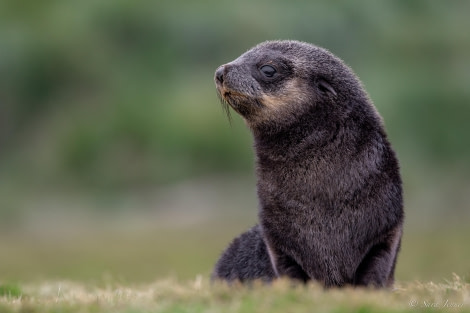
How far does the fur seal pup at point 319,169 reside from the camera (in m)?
9.88

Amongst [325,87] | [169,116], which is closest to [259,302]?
[325,87]

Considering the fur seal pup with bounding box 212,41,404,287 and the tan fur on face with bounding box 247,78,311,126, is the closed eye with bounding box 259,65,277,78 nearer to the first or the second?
the fur seal pup with bounding box 212,41,404,287

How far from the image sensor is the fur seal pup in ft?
32.4

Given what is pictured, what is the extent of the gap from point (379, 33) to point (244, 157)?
1686cm

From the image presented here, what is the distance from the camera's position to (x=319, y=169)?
10062mm

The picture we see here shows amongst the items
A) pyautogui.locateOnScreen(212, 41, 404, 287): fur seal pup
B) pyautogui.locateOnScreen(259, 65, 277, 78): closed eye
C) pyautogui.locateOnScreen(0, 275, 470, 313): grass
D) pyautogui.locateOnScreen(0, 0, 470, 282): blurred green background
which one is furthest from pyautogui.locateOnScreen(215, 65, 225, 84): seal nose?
pyautogui.locateOnScreen(0, 0, 470, 282): blurred green background

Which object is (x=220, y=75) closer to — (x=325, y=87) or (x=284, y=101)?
(x=284, y=101)

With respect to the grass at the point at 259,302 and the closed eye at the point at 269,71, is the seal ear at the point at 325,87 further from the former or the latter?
the grass at the point at 259,302

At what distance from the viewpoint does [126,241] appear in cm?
3638

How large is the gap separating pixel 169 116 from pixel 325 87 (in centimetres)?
3938

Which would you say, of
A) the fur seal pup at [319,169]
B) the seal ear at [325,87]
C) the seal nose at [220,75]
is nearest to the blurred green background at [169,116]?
the seal nose at [220,75]

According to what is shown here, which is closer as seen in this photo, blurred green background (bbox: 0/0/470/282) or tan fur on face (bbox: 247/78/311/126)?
tan fur on face (bbox: 247/78/311/126)

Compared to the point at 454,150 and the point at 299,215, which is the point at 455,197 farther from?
the point at 299,215

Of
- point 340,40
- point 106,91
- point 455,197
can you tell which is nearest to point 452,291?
point 455,197
